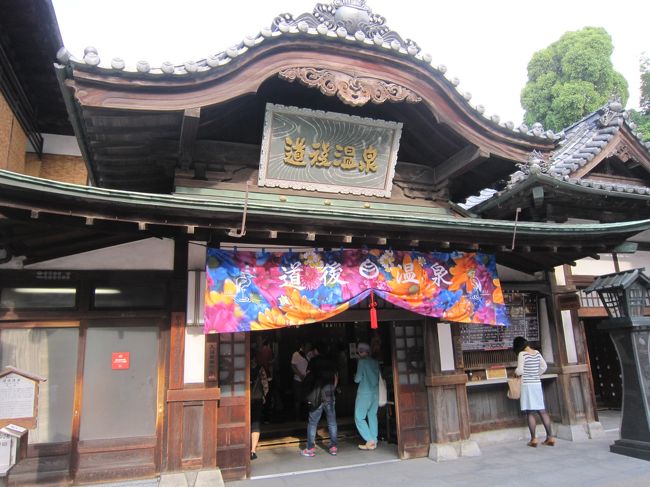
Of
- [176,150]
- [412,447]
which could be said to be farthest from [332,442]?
[176,150]

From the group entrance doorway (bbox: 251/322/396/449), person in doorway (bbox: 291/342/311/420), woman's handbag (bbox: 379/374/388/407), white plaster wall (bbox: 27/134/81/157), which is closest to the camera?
woman's handbag (bbox: 379/374/388/407)

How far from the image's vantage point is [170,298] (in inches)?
284

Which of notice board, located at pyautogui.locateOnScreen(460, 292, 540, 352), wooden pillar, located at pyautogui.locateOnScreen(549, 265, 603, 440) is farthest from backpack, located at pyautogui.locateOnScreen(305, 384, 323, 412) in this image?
wooden pillar, located at pyautogui.locateOnScreen(549, 265, 603, 440)

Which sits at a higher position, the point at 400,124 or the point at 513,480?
the point at 400,124

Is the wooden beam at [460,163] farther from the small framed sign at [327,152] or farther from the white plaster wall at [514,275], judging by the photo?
the white plaster wall at [514,275]

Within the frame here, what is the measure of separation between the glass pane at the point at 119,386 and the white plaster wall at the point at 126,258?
38.8 inches

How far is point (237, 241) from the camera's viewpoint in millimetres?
7293

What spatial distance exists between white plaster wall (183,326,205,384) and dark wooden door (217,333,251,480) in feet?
1.11

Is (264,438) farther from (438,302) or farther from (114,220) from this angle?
(114,220)

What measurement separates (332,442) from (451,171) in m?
6.03

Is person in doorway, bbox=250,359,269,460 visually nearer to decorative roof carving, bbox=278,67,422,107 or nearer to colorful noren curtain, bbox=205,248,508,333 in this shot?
colorful noren curtain, bbox=205,248,508,333

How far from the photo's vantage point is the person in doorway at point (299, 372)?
12.1m

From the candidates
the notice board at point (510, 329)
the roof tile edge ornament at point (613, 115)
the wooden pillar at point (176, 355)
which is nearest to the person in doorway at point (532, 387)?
the notice board at point (510, 329)

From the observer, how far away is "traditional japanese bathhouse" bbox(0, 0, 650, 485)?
651cm
